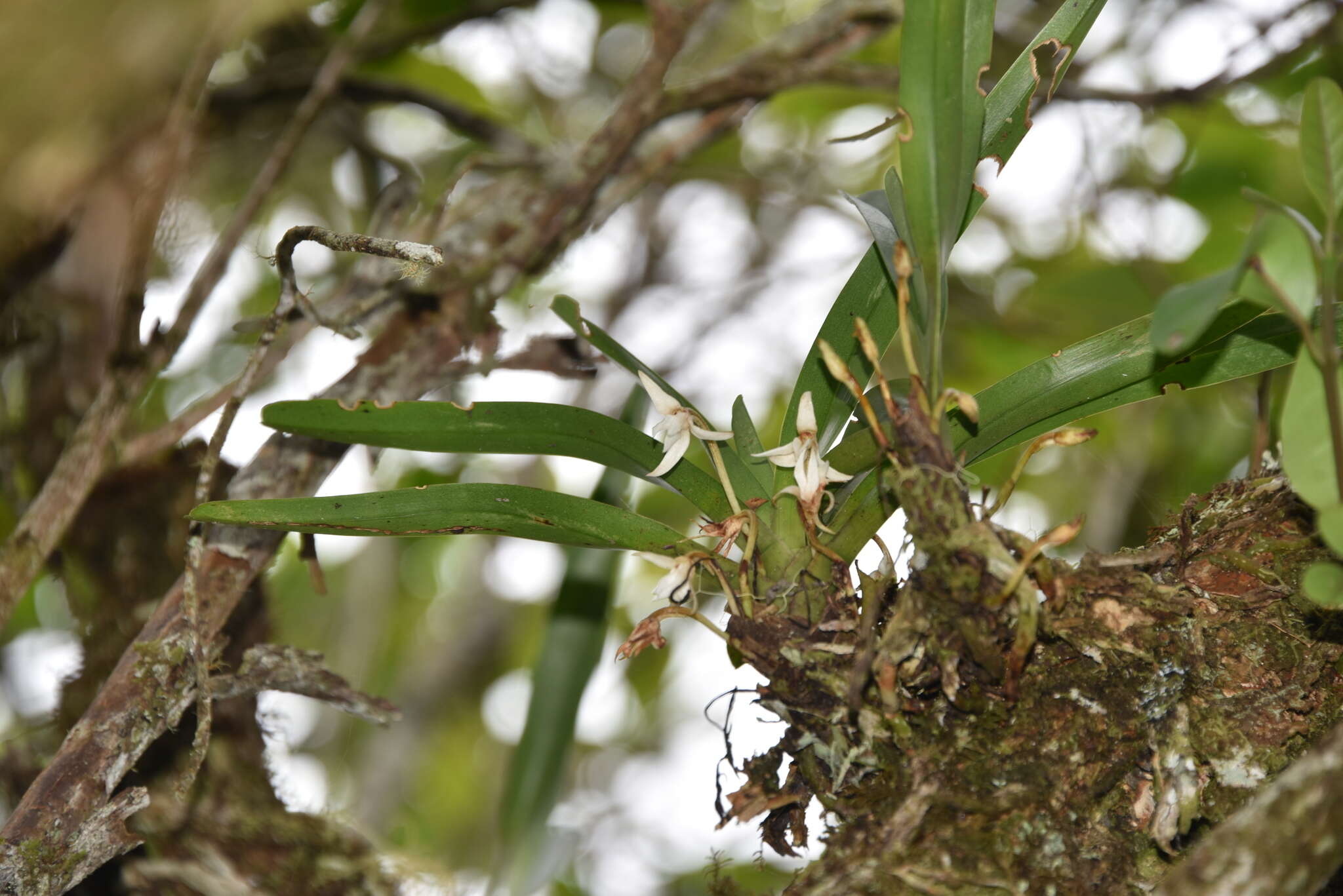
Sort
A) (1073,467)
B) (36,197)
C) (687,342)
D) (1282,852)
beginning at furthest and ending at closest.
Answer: (687,342) → (1073,467) → (36,197) → (1282,852)

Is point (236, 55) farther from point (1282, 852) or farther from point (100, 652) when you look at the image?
point (1282, 852)

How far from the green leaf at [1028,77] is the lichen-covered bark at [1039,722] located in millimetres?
299

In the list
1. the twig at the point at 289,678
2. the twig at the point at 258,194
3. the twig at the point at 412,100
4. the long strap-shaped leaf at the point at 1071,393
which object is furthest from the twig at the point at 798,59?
the twig at the point at 289,678

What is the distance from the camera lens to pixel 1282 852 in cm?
40

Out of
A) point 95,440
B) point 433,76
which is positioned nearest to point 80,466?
point 95,440

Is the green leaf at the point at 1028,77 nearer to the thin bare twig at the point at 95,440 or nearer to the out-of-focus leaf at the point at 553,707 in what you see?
the out-of-focus leaf at the point at 553,707

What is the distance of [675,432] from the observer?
2.29 ft

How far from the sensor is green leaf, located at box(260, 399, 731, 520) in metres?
0.65

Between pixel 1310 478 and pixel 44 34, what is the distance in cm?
134

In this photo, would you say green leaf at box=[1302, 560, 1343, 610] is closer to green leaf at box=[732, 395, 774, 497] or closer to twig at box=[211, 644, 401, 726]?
green leaf at box=[732, 395, 774, 497]

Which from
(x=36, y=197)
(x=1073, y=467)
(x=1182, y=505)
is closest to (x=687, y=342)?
(x=1073, y=467)

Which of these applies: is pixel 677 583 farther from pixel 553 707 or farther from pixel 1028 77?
pixel 553 707

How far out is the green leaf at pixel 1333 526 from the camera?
0.47 metres

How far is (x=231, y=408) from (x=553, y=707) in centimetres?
57
